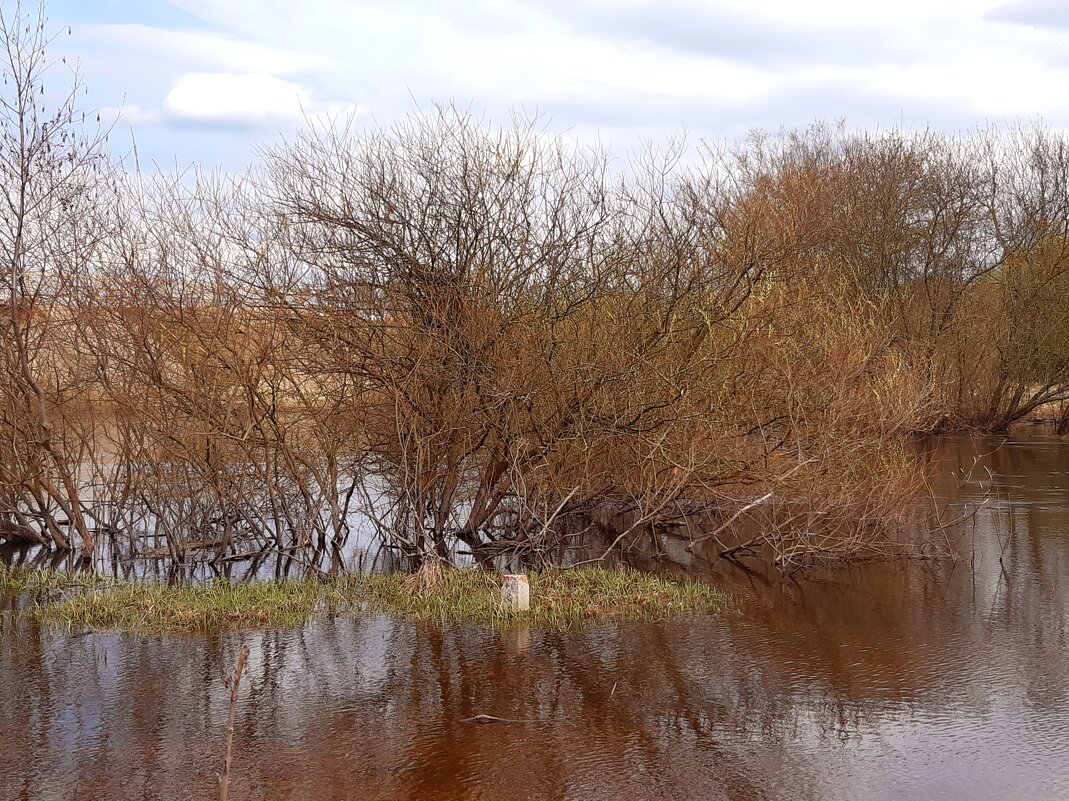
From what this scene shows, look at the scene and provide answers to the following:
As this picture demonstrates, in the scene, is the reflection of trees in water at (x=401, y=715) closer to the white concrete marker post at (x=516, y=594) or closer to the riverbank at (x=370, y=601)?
the riverbank at (x=370, y=601)

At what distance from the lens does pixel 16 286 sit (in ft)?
40.3

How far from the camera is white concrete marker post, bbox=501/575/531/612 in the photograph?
9844mm

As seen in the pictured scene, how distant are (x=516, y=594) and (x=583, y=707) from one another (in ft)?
8.42

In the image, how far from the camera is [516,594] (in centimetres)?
990

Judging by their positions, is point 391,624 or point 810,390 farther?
point 810,390

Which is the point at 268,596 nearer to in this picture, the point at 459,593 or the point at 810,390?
the point at 459,593

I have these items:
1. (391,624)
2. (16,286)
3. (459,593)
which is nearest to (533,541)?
(459,593)

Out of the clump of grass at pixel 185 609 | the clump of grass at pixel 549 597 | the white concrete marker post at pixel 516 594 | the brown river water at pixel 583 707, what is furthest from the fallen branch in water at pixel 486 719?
the clump of grass at pixel 185 609

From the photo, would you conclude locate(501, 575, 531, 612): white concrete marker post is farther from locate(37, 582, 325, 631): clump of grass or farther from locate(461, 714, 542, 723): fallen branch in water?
locate(461, 714, 542, 723): fallen branch in water

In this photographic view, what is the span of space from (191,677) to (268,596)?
2245 mm

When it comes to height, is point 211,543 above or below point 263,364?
below

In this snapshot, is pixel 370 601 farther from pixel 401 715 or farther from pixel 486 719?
pixel 486 719

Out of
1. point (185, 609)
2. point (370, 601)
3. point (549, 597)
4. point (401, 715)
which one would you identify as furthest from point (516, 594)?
point (185, 609)

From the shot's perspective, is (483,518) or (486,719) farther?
(483,518)
